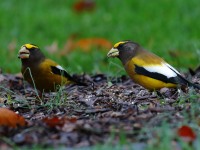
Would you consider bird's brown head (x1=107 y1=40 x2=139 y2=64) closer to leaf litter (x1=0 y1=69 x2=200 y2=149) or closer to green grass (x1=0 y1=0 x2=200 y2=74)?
leaf litter (x1=0 y1=69 x2=200 y2=149)

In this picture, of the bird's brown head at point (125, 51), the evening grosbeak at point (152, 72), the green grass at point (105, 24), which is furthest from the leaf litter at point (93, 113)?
the green grass at point (105, 24)

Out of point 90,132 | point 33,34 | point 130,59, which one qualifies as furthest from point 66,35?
point 90,132

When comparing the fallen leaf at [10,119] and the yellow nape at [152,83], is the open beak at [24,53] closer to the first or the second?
the yellow nape at [152,83]

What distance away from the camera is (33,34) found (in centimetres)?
1470

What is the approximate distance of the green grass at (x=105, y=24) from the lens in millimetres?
Result: 13211

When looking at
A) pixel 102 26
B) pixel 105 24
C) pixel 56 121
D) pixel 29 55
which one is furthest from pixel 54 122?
pixel 105 24

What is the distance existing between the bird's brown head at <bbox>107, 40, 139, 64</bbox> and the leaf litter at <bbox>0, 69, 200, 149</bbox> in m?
0.38

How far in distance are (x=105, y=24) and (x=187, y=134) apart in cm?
930

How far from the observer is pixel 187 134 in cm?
588

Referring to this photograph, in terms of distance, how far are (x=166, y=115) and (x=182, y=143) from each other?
955 millimetres

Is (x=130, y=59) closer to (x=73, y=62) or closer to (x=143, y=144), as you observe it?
(x=143, y=144)

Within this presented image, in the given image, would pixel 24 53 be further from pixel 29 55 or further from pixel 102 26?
pixel 102 26

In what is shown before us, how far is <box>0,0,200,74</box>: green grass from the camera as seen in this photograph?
13211 millimetres

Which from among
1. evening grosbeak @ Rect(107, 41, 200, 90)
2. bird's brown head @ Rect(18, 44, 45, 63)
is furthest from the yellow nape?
Result: bird's brown head @ Rect(18, 44, 45, 63)
